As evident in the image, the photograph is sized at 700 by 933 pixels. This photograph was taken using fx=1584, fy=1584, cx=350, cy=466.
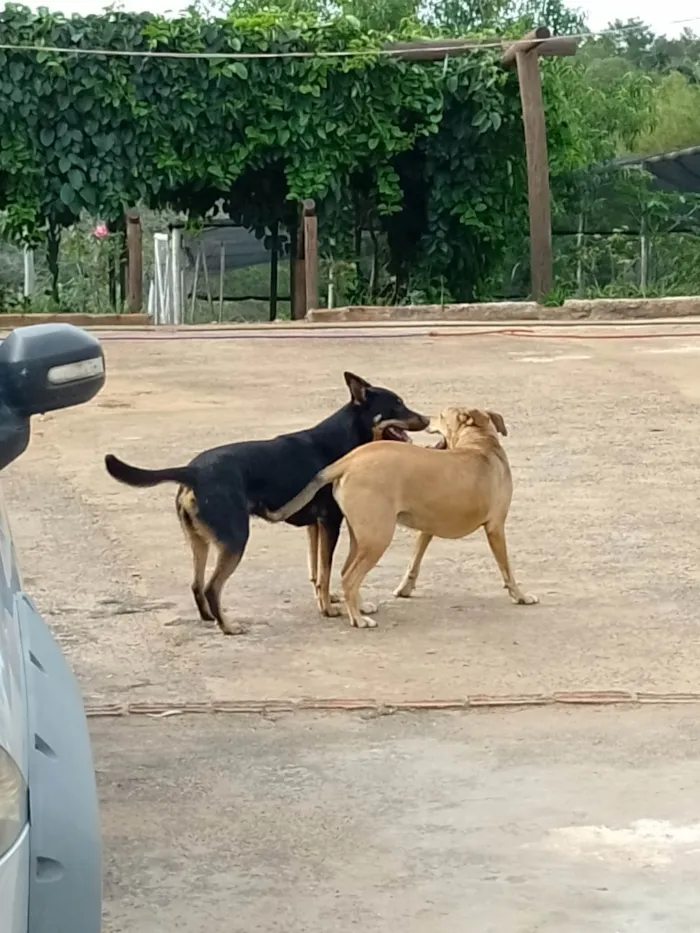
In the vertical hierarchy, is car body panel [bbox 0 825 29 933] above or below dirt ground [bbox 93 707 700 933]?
above

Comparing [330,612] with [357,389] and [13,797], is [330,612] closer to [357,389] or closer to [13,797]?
[357,389]

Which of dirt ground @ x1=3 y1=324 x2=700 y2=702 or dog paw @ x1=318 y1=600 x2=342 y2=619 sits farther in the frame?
dog paw @ x1=318 y1=600 x2=342 y2=619

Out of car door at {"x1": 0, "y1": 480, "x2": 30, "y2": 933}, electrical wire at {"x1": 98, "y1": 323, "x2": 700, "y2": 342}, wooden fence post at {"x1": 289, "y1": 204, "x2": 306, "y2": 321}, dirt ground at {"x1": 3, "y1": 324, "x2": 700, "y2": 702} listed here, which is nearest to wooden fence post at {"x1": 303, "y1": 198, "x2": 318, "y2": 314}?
wooden fence post at {"x1": 289, "y1": 204, "x2": 306, "y2": 321}

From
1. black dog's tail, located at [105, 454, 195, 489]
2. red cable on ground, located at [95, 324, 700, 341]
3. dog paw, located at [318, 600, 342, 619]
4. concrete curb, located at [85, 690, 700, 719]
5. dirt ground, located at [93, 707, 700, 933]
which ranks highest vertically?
red cable on ground, located at [95, 324, 700, 341]

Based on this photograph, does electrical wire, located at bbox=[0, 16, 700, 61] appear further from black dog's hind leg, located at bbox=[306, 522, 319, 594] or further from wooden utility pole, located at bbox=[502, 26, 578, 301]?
black dog's hind leg, located at bbox=[306, 522, 319, 594]

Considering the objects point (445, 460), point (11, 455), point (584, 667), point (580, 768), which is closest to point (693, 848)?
point (580, 768)

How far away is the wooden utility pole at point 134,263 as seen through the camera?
19047 mm

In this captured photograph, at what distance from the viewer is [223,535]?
585 cm

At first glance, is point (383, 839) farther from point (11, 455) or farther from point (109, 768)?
point (11, 455)

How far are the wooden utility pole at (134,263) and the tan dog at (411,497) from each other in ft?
43.2

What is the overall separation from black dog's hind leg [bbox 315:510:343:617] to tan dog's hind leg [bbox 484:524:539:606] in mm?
613

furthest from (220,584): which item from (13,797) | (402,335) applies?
(402,335)

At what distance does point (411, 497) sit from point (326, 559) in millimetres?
412

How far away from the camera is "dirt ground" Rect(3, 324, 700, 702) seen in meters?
5.45
